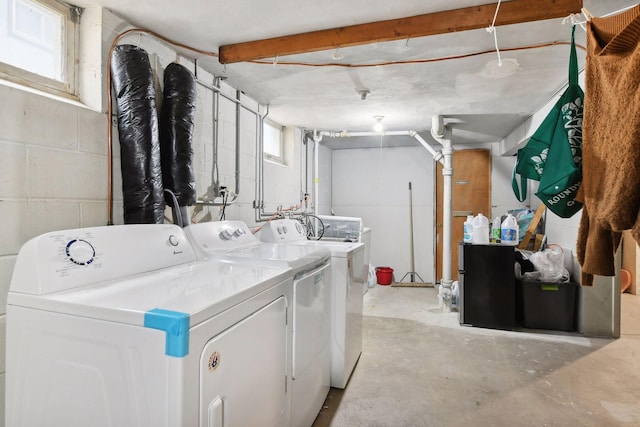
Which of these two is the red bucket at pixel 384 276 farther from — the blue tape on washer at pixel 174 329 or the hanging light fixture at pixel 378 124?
the blue tape on washer at pixel 174 329

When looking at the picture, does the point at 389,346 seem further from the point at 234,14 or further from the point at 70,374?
the point at 234,14

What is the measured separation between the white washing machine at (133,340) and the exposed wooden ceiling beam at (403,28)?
1349 millimetres

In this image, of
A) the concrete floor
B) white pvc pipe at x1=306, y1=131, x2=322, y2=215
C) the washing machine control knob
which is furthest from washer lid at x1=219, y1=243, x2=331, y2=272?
white pvc pipe at x1=306, y1=131, x2=322, y2=215

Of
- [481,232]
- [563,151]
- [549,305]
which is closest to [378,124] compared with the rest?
[481,232]

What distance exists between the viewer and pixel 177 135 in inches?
72.7

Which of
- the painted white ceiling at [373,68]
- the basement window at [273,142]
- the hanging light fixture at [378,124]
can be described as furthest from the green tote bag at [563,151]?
the basement window at [273,142]

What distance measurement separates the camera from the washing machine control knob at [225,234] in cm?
200

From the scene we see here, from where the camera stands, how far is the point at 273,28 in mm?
1910

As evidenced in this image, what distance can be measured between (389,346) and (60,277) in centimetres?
235

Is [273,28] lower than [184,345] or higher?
higher

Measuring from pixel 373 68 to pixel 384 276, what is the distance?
124 inches

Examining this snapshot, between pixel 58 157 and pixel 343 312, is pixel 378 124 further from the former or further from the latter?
pixel 58 157

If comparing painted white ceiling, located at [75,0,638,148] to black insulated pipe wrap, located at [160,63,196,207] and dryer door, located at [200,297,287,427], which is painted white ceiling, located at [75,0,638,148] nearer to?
black insulated pipe wrap, located at [160,63,196,207]

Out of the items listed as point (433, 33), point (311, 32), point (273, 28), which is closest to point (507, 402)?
point (433, 33)
